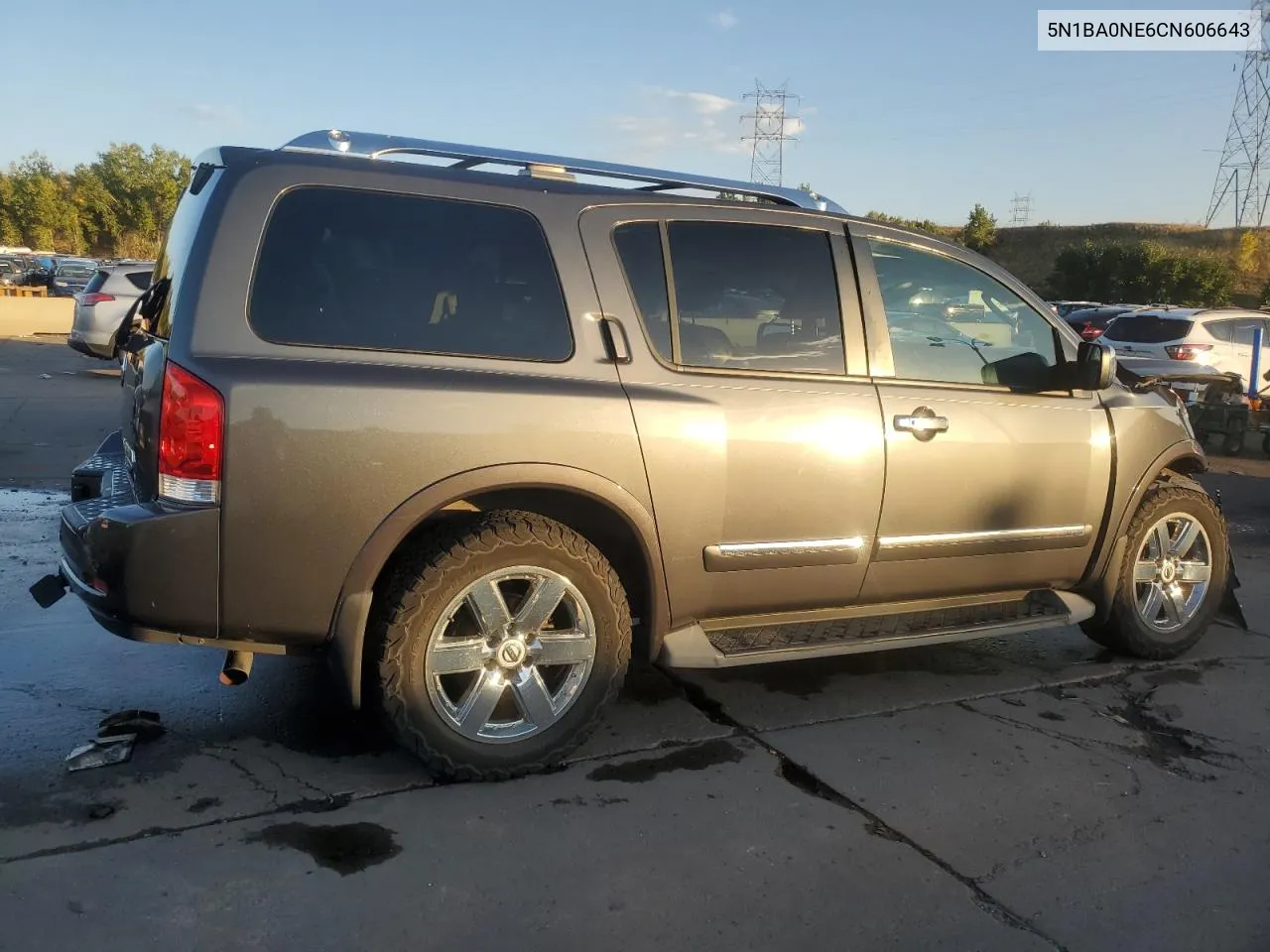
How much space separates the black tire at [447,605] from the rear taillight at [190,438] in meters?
0.66

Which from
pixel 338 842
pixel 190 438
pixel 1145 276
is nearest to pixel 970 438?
pixel 338 842

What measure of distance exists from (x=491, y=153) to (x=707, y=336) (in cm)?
99

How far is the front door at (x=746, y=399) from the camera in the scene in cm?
370

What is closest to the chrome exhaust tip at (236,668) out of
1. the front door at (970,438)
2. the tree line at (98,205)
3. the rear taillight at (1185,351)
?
the front door at (970,438)

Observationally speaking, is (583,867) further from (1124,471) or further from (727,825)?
(1124,471)

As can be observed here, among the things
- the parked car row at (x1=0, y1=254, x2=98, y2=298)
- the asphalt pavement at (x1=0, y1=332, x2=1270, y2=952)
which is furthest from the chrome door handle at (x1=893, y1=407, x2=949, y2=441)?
the parked car row at (x1=0, y1=254, x2=98, y2=298)

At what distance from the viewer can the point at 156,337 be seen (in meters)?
3.42

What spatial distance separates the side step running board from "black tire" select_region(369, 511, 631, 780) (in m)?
0.30

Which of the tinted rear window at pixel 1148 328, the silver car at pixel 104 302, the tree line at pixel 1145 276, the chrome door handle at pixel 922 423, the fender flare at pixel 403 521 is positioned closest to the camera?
the fender flare at pixel 403 521

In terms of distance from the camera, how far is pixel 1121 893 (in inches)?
120

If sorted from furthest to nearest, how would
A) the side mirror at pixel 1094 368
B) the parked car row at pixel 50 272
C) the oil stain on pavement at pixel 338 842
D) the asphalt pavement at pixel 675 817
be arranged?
the parked car row at pixel 50 272
the side mirror at pixel 1094 368
the oil stain on pavement at pixel 338 842
the asphalt pavement at pixel 675 817

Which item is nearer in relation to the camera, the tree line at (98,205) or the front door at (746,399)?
the front door at (746,399)

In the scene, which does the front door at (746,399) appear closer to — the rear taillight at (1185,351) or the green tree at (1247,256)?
the rear taillight at (1185,351)

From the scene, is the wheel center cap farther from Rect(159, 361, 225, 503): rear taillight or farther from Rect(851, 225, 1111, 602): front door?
Rect(851, 225, 1111, 602): front door
